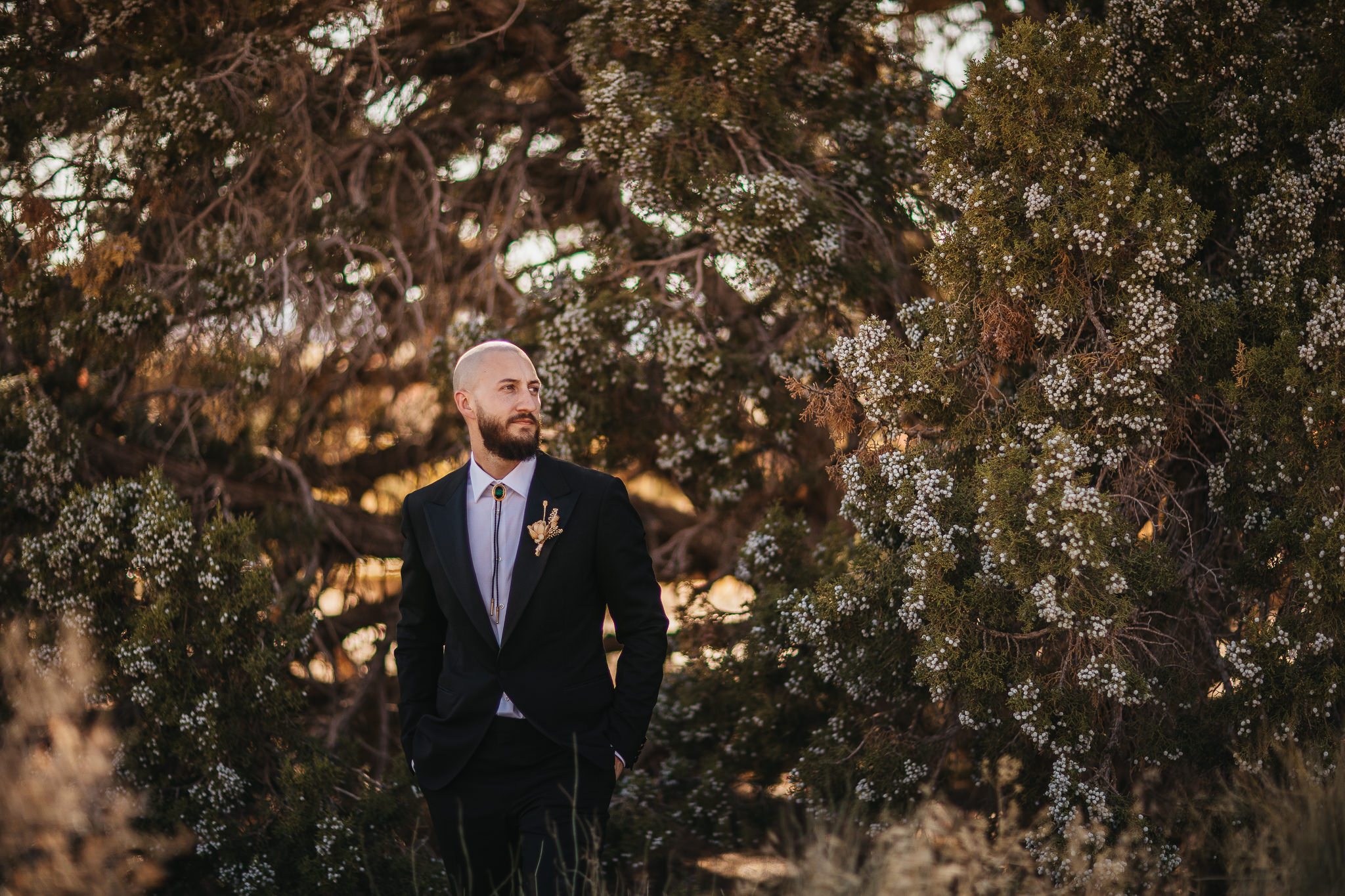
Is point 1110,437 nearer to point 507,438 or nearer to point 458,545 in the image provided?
point 507,438

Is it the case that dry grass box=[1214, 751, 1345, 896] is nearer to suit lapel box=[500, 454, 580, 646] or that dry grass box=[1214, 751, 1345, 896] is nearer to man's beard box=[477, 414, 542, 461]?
suit lapel box=[500, 454, 580, 646]

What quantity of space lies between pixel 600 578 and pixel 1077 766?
235 centimetres

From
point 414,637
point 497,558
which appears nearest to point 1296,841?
point 497,558

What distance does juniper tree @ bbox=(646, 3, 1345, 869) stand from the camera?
4.18 metres

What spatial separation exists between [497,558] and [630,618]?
1.69 feet

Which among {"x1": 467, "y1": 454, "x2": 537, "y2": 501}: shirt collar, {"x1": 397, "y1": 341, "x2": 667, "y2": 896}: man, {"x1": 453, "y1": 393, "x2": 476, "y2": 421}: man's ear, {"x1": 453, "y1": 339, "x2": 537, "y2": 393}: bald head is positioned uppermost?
{"x1": 453, "y1": 339, "x2": 537, "y2": 393}: bald head

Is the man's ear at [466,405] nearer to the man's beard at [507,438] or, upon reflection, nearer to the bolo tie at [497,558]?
the man's beard at [507,438]

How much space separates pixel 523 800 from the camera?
3377 mm

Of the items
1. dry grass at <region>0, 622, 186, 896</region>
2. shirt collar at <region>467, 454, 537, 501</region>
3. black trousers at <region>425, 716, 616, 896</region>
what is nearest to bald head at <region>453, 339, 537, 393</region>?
shirt collar at <region>467, 454, 537, 501</region>

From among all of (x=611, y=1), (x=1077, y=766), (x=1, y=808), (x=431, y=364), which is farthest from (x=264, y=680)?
(x=611, y=1)

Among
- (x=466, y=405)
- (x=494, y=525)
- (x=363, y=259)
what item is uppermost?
(x=363, y=259)

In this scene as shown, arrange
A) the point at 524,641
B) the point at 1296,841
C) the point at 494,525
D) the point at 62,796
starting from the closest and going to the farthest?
the point at 1296,841, the point at 62,796, the point at 524,641, the point at 494,525

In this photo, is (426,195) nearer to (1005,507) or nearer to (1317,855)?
(1005,507)

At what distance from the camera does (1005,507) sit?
4.23 m
